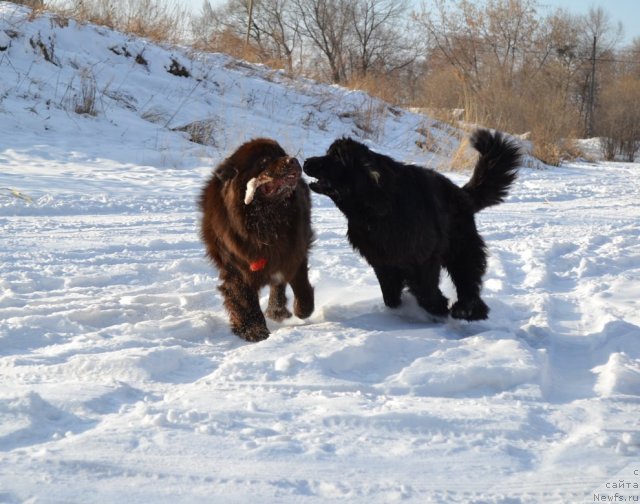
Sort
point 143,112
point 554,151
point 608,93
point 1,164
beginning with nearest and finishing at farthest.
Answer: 1. point 1,164
2. point 143,112
3. point 554,151
4. point 608,93

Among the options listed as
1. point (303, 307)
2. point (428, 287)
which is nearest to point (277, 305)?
point (303, 307)

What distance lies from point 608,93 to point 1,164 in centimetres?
3182

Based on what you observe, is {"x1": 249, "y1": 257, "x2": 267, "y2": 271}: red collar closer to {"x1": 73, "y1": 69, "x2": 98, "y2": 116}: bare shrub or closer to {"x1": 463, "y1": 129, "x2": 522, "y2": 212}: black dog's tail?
{"x1": 463, "y1": 129, "x2": 522, "y2": 212}: black dog's tail

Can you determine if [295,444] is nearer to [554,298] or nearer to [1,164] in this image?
[554,298]

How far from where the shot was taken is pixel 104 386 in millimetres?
2928

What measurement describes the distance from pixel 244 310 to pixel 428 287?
1191 mm

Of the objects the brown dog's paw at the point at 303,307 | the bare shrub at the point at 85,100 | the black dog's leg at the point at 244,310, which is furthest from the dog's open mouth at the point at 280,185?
the bare shrub at the point at 85,100

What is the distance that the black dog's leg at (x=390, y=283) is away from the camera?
4449 mm

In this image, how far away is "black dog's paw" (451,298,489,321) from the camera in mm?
4609

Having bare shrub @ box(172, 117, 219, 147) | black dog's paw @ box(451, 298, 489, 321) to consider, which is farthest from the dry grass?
black dog's paw @ box(451, 298, 489, 321)

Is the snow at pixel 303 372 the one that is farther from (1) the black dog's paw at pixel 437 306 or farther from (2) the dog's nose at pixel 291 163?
(2) the dog's nose at pixel 291 163

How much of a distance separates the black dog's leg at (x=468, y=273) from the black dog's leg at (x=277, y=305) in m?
1.13

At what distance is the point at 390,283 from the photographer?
14.9ft

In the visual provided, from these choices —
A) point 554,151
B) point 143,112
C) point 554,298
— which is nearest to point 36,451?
point 554,298
